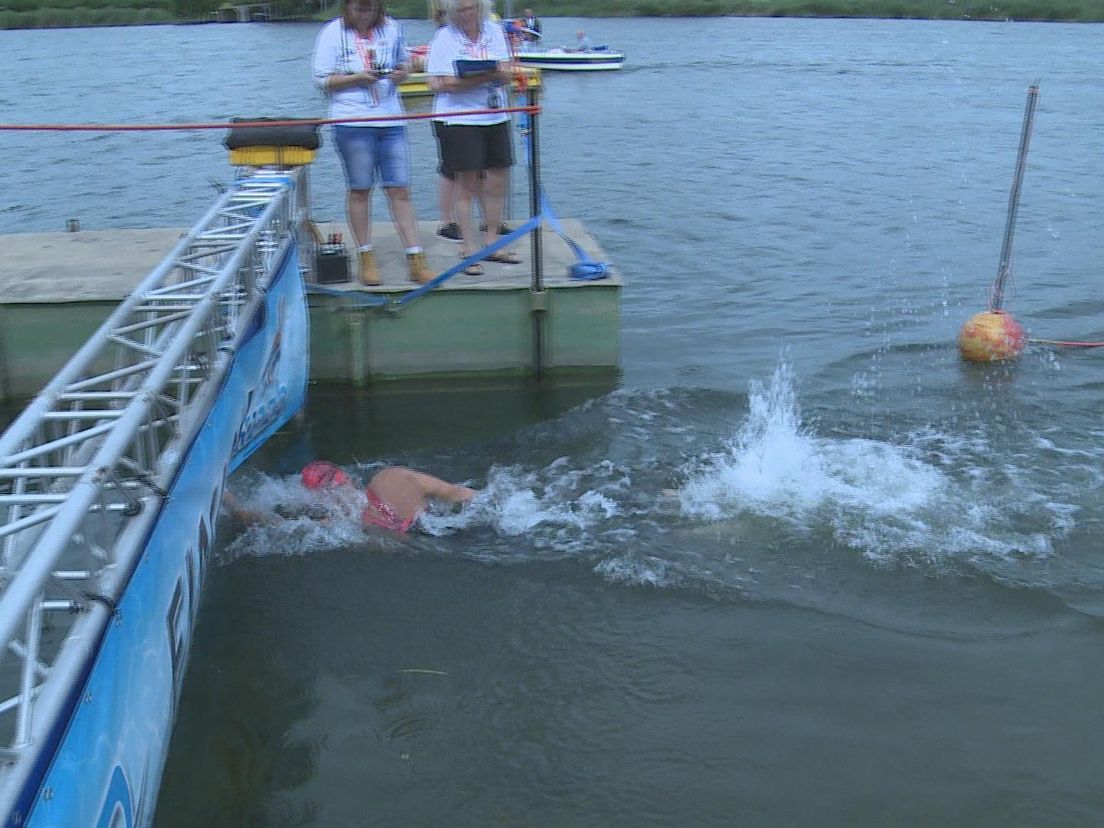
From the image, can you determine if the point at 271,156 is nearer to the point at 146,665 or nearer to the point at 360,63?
the point at 360,63

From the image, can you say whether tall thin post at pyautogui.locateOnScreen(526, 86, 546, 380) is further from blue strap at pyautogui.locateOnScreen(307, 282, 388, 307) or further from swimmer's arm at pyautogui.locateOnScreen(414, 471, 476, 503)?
swimmer's arm at pyautogui.locateOnScreen(414, 471, 476, 503)

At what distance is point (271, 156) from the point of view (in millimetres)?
8469

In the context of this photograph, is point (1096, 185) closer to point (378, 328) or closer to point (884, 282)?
point (884, 282)

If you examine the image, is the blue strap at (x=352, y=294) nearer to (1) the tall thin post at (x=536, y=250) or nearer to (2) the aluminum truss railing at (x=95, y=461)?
(1) the tall thin post at (x=536, y=250)

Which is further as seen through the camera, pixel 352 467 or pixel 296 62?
pixel 296 62

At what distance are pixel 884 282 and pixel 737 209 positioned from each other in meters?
4.74

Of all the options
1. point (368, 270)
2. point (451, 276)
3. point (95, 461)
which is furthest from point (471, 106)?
point (95, 461)

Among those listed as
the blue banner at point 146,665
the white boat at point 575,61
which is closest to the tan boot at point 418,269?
the blue banner at point 146,665

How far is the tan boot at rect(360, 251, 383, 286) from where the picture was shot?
29.2 ft

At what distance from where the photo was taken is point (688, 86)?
36.0 metres

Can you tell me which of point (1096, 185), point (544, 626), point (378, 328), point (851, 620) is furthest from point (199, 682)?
point (1096, 185)

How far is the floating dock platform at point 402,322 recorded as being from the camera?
28.6 ft

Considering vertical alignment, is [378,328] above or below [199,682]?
above

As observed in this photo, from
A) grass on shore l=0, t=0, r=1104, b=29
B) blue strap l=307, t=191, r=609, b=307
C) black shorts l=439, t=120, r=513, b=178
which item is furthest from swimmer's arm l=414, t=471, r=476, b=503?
grass on shore l=0, t=0, r=1104, b=29
